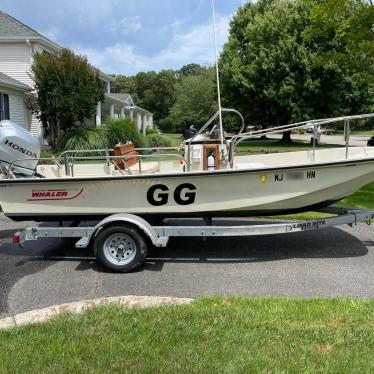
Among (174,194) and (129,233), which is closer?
(129,233)

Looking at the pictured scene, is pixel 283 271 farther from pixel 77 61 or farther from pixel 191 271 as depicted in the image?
pixel 77 61

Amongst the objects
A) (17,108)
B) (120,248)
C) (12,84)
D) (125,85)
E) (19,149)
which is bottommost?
(120,248)

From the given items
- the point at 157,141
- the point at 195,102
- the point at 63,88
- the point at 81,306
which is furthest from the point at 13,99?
the point at 195,102

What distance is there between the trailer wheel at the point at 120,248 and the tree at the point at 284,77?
92.1ft

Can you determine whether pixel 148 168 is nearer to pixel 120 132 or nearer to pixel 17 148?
pixel 17 148

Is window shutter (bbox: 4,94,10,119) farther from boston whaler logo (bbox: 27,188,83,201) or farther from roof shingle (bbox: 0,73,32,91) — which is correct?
boston whaler logo (bbox: 27,188,83,201)

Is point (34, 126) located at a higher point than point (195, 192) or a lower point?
higher

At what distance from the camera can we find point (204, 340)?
3.56 m

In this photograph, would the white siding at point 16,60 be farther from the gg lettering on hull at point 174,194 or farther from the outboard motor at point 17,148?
the gg lettering on hull at point 174,194

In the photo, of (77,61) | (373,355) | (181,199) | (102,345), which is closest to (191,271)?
(181,199)

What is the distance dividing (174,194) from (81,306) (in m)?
1.88

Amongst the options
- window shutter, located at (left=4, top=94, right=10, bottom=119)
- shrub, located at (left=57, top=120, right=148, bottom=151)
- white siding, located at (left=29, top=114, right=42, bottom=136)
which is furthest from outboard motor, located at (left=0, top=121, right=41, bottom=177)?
white siding, located at (left=29, top=114, right=42, bottom=136)

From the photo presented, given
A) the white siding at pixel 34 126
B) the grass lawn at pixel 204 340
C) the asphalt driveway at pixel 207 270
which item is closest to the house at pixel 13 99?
the white siding at pixel 34 126

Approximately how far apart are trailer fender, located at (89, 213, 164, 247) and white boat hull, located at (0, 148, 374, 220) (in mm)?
276
